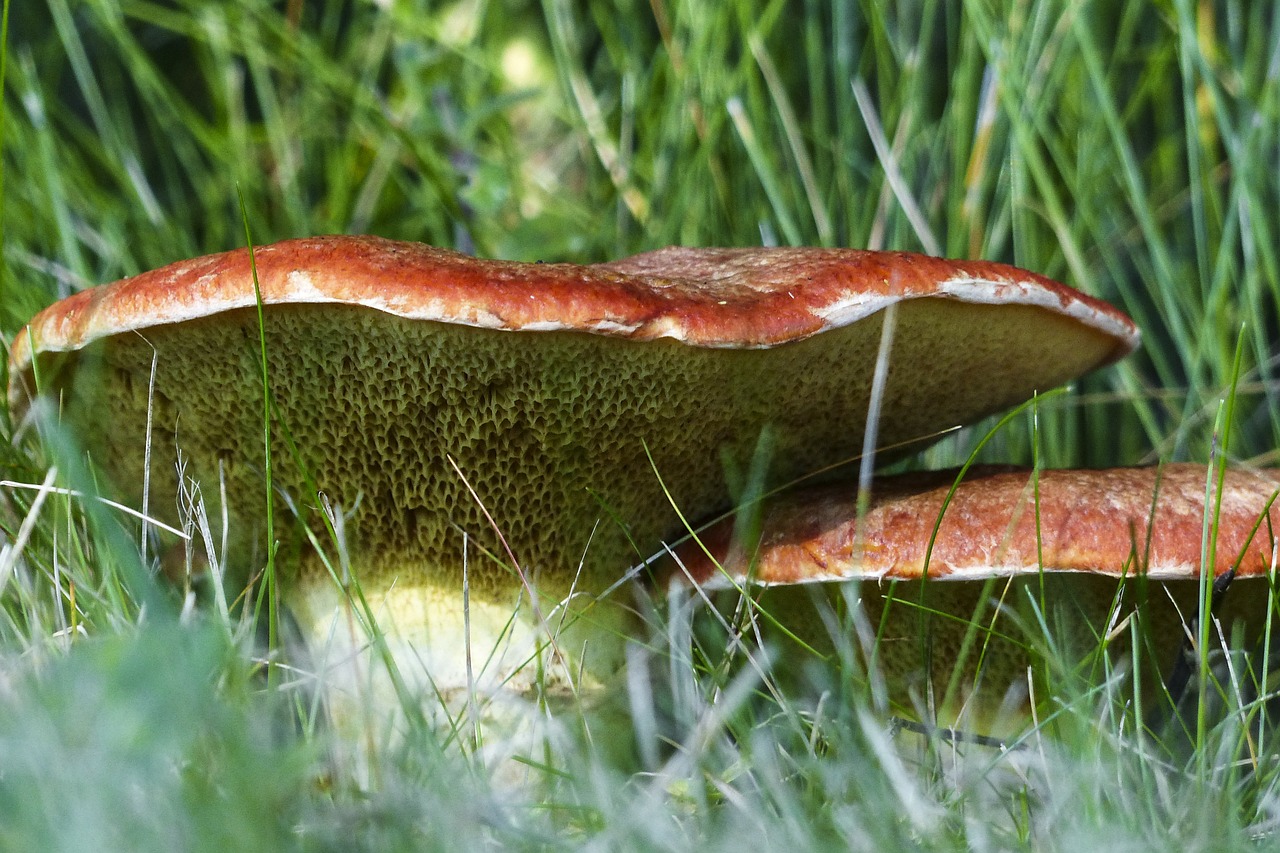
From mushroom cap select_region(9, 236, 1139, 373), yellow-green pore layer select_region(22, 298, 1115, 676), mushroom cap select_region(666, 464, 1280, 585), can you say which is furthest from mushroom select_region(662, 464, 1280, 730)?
mushroom cap select_region(9, 236, 1139, 373)

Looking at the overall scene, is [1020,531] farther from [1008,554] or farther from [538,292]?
[538,292]

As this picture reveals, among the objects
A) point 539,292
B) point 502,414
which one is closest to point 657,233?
point 502,414

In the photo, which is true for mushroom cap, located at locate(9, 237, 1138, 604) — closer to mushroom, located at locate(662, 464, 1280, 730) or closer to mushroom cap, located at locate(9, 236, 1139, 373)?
mushroom cap, located at locate(9, 236, 1139, 373)

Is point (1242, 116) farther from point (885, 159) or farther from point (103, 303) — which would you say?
point (103, 303)

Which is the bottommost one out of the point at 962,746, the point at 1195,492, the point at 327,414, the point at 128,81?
A: the point at 962,746

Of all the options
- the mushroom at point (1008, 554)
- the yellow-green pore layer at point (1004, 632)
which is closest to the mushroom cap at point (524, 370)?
the mushroom at point (1008, 554)

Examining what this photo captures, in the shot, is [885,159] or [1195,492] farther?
[885,159]

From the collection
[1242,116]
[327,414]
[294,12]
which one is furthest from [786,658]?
[294,12]
